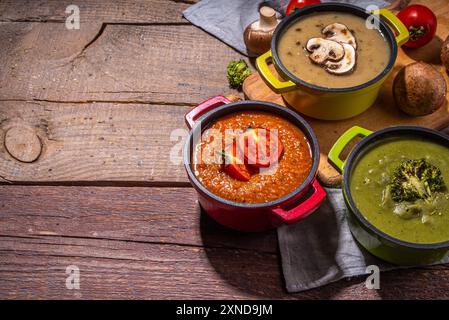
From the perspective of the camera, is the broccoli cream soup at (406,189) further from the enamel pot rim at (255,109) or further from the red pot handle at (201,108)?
the red pot handle at (201,108)

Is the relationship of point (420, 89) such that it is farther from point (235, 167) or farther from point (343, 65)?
point (235, 167)

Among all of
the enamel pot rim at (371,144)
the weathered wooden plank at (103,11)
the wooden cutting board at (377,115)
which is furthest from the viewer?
the weathered wooden plank at (103,11)

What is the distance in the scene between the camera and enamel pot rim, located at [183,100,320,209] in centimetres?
185

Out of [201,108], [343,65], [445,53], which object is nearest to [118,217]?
[201,108]

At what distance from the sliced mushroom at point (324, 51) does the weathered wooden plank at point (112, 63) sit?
44 cm

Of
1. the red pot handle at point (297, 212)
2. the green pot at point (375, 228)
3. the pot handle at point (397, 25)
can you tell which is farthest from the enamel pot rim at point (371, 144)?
the pot handle at point (397, 25)

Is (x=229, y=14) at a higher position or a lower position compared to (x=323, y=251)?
higher

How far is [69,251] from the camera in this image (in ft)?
6.98

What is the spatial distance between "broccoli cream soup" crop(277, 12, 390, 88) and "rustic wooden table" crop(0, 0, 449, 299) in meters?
0.39

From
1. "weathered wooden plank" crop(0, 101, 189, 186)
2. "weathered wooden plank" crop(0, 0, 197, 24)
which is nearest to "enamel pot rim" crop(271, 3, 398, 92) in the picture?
"weathered wooden plank" crop(0, 101, 189, 186)

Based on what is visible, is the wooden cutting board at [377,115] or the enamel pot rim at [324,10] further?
the wooden cutting board at [377,115]

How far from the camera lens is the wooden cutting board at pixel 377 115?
7.25 feet

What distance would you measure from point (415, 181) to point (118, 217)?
3.48 ft

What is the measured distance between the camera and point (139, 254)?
2102 mm
